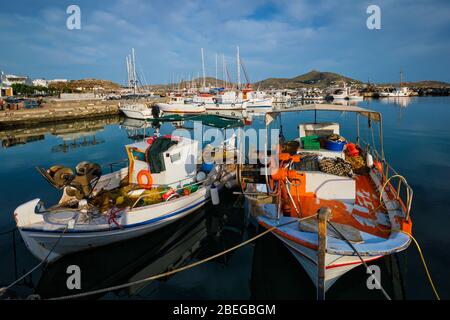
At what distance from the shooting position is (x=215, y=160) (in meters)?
14.2

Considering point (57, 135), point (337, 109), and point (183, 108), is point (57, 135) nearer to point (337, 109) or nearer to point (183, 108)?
point (183, 108)

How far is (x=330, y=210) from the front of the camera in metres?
5.48

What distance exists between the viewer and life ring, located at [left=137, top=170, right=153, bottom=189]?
1018 cm

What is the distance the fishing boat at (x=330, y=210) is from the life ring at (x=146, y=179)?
3966 millimetres

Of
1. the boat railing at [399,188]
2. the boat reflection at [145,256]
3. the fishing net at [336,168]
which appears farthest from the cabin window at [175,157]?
the boat railing at [399,188]

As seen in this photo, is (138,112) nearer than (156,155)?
No

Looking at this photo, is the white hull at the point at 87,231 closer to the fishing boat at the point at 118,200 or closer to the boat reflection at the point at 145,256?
the fishing boat at the point at 118,200

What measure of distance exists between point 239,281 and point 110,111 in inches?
2056

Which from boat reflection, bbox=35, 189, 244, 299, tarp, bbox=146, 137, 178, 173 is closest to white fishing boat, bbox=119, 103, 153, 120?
tarp, bbox=146, 137, 178, 173

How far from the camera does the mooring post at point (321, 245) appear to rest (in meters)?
4.96

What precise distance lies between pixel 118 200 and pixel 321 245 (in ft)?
22.2

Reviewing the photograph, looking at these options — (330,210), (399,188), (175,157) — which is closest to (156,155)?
(175,157)
